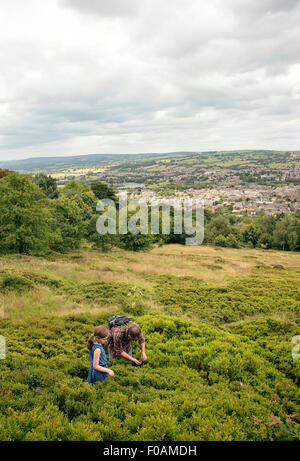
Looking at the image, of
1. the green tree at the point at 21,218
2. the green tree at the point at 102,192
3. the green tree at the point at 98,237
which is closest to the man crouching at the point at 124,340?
the green tree at the point at 21,218

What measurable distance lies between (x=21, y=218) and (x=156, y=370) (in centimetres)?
2325

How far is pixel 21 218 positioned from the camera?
25.6 m

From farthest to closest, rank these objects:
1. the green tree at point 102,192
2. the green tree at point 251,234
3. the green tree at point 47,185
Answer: the green tree at point 251,234, the green tree at point 102,192, the green tree at point 47,185

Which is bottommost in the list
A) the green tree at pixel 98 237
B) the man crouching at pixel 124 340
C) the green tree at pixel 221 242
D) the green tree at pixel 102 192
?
the green tree at pixel 221 242

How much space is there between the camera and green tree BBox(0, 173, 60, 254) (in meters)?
24.6

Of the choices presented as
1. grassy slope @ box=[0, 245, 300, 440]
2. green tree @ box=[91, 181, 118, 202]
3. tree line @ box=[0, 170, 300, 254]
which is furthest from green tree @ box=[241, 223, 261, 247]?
grassy slope @ box=[0, 245, 300, 440]

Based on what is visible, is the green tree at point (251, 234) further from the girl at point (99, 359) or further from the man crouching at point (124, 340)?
the girl at point (99, 359)

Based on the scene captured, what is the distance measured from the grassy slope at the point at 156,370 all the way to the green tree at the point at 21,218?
11.3m

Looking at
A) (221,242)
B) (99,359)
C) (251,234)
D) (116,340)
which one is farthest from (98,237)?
(251,234)

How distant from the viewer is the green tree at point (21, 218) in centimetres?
2461

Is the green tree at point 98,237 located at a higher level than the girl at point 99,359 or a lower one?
lower

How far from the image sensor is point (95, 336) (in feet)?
20.7

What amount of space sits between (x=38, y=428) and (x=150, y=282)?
14.8 meters
